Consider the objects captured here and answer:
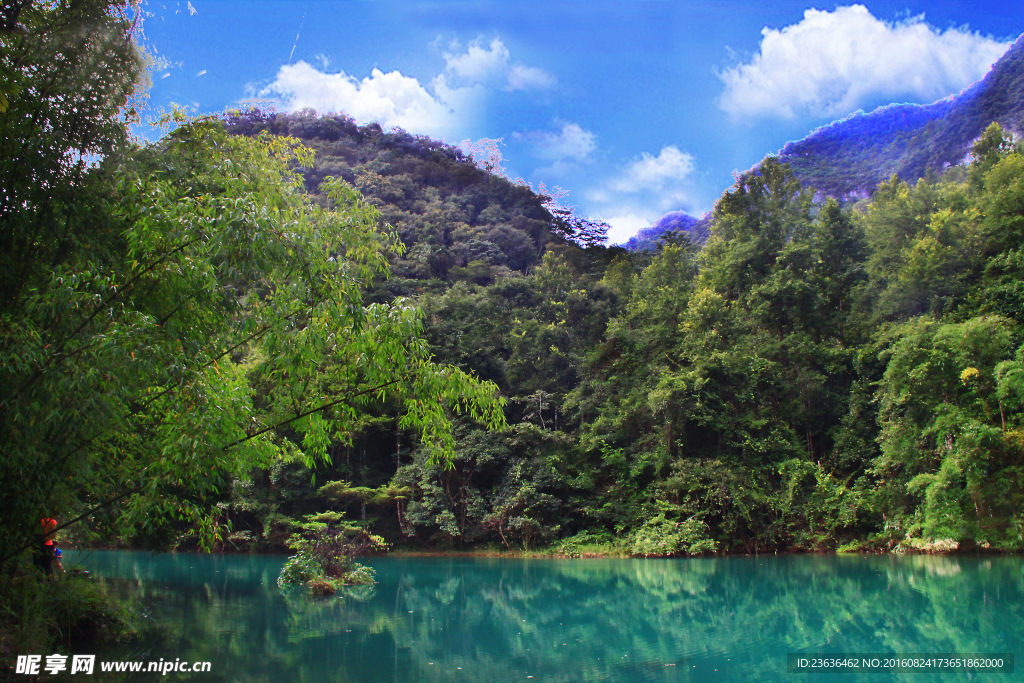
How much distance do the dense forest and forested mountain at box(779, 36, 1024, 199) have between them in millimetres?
11380

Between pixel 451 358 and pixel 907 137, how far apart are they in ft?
100

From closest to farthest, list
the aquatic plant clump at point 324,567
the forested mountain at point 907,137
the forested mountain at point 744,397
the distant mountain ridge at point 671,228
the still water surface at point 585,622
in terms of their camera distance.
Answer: the still water surface at point 585,622, the aquatic plant clump at point 324,567, the forested mountain at point 744,397, the forested mountain at point 907,137, the distant mountain ridge at point 671,228

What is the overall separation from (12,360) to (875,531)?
60.4 feet

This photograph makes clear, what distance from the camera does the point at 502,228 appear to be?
100ft

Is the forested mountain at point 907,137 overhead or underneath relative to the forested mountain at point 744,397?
overhead

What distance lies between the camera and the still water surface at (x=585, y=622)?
5.42 meters

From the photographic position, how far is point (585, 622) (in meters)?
7.68

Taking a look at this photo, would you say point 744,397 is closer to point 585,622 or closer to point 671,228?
point 585,622

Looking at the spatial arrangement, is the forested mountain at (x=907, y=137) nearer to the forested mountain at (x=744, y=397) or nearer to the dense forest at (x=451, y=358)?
the forested mountain at (x=744, y=397)

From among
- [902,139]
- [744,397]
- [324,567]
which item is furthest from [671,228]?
[324,567]

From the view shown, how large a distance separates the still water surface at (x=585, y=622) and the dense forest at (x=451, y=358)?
4.50ft

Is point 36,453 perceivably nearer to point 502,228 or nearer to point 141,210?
point 141,210

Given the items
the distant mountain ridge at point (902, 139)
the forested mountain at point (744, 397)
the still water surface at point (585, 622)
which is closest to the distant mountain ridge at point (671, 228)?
the distant mountain ridge at point (902, 139)

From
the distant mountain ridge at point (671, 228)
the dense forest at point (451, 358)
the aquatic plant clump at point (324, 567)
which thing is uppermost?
the distant mountain ridge at point (671, 228)
